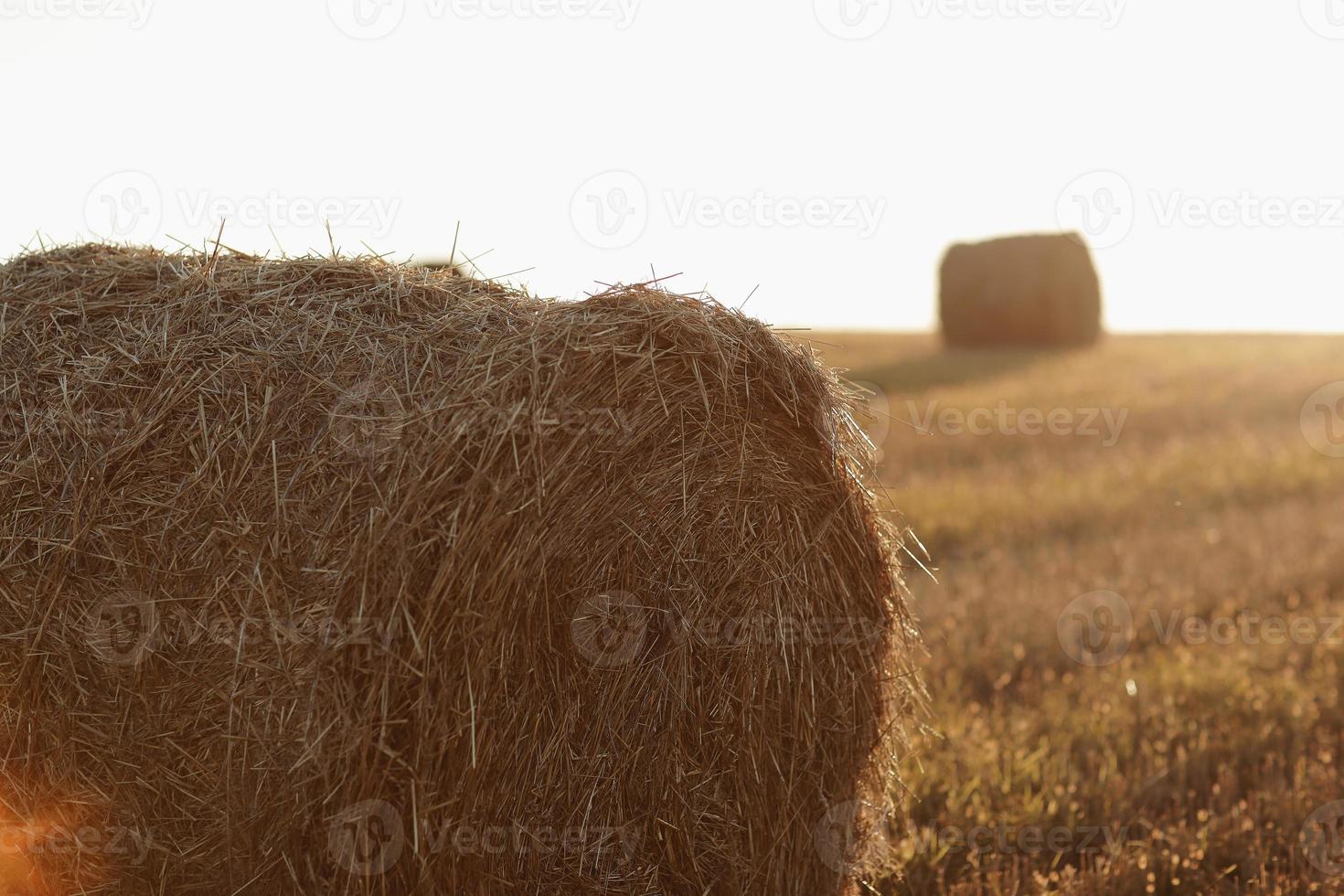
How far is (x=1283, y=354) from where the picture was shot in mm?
23375

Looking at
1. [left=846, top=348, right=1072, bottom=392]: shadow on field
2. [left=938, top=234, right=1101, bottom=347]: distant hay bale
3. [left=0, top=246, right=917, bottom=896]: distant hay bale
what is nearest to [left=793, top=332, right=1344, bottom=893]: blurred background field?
[left=0, top=246, right=917, bottom=896]: distant hay bale

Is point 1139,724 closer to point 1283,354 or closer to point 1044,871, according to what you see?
point 1044,871

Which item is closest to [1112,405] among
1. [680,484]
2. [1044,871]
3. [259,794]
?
[1044,871]

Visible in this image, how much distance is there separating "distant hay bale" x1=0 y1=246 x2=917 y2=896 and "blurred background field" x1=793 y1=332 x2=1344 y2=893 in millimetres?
714

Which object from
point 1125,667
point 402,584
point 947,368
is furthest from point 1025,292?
point 402,584

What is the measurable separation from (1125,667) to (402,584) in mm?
4353

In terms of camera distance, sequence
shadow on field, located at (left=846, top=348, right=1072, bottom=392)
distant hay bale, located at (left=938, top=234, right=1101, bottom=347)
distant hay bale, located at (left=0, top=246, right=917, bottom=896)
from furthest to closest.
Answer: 1. distant hay bale, located at (left=938, top=234, right=1101, bottom=347)
2. shadow on field, located at (left=846, top=348, right=1072, bottom=392)
3. distant hay bale, located at (left=0, top=246, right=917, bottom=896)

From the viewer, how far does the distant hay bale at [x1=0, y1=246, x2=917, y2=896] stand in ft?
8.32

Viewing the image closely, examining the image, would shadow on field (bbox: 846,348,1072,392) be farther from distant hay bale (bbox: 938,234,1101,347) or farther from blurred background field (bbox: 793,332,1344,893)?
blurred background field (bbox: 793,332,1344,893)

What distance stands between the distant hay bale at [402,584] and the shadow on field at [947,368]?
48.0 feet

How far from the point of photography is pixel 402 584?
8.08 ft

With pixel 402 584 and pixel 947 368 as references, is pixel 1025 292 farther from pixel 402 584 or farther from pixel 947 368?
pixel 402 584

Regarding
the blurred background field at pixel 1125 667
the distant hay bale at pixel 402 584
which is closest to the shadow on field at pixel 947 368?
the blurred background field at pixel 1125 667

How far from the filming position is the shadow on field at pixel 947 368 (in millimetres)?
19297
